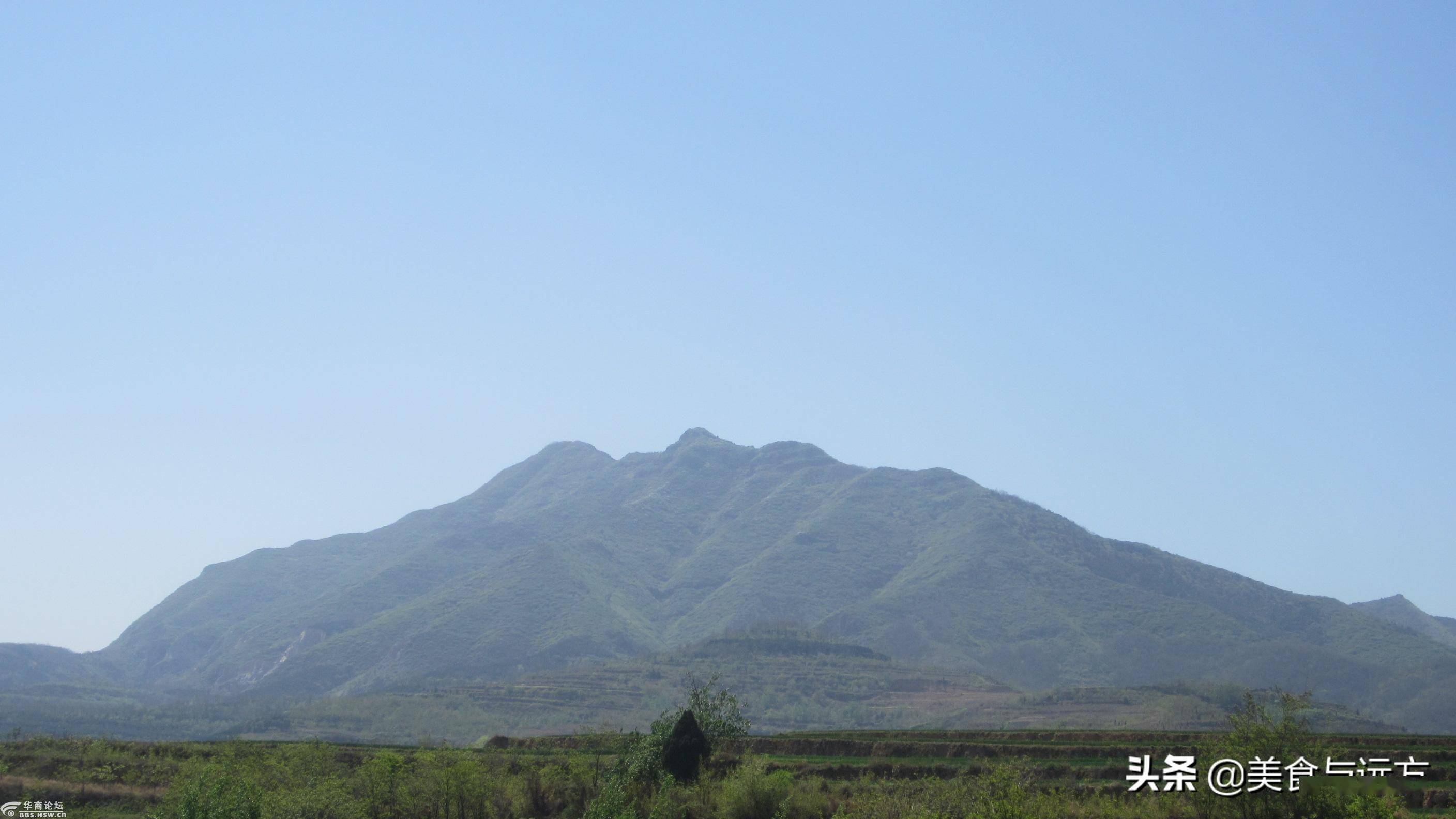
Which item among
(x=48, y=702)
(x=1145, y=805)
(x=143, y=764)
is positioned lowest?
(x=48, y=702)

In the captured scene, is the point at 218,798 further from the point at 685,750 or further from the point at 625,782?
the point at 685,750

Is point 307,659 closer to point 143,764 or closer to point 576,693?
point 576,693

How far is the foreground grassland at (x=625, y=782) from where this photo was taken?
91.8 feet

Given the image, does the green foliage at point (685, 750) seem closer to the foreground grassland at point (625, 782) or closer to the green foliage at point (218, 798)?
the foreground grassland at point (625, 782)

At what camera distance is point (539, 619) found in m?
189

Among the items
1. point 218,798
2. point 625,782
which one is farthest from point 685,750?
point 218,798

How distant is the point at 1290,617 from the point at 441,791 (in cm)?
19579

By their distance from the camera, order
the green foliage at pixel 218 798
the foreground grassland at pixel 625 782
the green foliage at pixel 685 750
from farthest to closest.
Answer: the green foliage at pixel 685 750, the foreground grassland at pixel 625 782, the green foliage at pixel 218 798

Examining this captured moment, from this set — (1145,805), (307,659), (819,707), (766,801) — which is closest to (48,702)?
(307,659)

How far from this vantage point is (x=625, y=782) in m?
37.4

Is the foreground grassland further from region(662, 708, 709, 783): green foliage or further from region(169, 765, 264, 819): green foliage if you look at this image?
region(662, 708, 709, 783): green foliage

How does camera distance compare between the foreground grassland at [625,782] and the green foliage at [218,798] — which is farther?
the foreground grassland at [625,782]

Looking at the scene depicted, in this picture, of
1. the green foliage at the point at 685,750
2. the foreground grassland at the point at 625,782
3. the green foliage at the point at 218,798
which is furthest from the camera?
the green foliage at the point at 685,750

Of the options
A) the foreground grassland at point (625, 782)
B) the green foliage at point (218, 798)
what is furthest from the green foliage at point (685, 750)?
the green foliage at point (218, 798)
